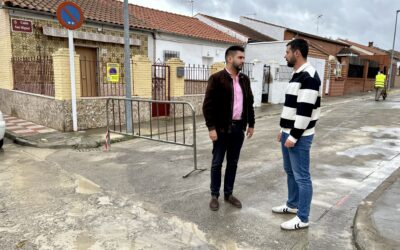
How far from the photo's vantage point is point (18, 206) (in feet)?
13.5

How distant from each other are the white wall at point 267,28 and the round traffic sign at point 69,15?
16543mm

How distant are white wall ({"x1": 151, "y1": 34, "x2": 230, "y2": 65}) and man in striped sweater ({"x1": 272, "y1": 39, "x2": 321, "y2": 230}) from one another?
1161 centimetres

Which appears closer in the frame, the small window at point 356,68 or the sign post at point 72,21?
the sign post at point 72,21

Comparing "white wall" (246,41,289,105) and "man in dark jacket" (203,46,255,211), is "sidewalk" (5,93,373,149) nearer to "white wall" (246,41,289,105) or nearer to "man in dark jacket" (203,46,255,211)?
"man in dark jacket" (203,46,255,211)

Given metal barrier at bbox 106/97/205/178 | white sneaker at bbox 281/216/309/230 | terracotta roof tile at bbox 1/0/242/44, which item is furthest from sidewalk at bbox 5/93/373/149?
white sneaker at bbox 281/216/309/230

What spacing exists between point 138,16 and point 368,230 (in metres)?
14.5

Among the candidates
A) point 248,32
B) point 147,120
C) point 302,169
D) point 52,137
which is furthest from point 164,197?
point 248,32

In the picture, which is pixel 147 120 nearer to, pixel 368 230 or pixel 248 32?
pixel 368 230

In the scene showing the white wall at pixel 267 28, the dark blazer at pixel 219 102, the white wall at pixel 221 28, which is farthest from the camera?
the white wall at pixel 267 28

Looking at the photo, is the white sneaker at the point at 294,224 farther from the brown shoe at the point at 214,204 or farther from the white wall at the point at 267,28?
the white wall at the point at 267,28

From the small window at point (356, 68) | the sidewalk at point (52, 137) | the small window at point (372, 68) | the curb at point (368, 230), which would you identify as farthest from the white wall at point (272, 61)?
the curb at point (368, 230)

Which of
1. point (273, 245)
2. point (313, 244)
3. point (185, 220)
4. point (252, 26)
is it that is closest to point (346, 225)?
point (313, 244)

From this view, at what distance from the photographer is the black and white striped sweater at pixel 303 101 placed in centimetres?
315

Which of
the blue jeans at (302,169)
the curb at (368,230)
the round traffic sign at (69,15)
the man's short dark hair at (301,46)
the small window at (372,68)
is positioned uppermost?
the round traffic sign at (69,15)
